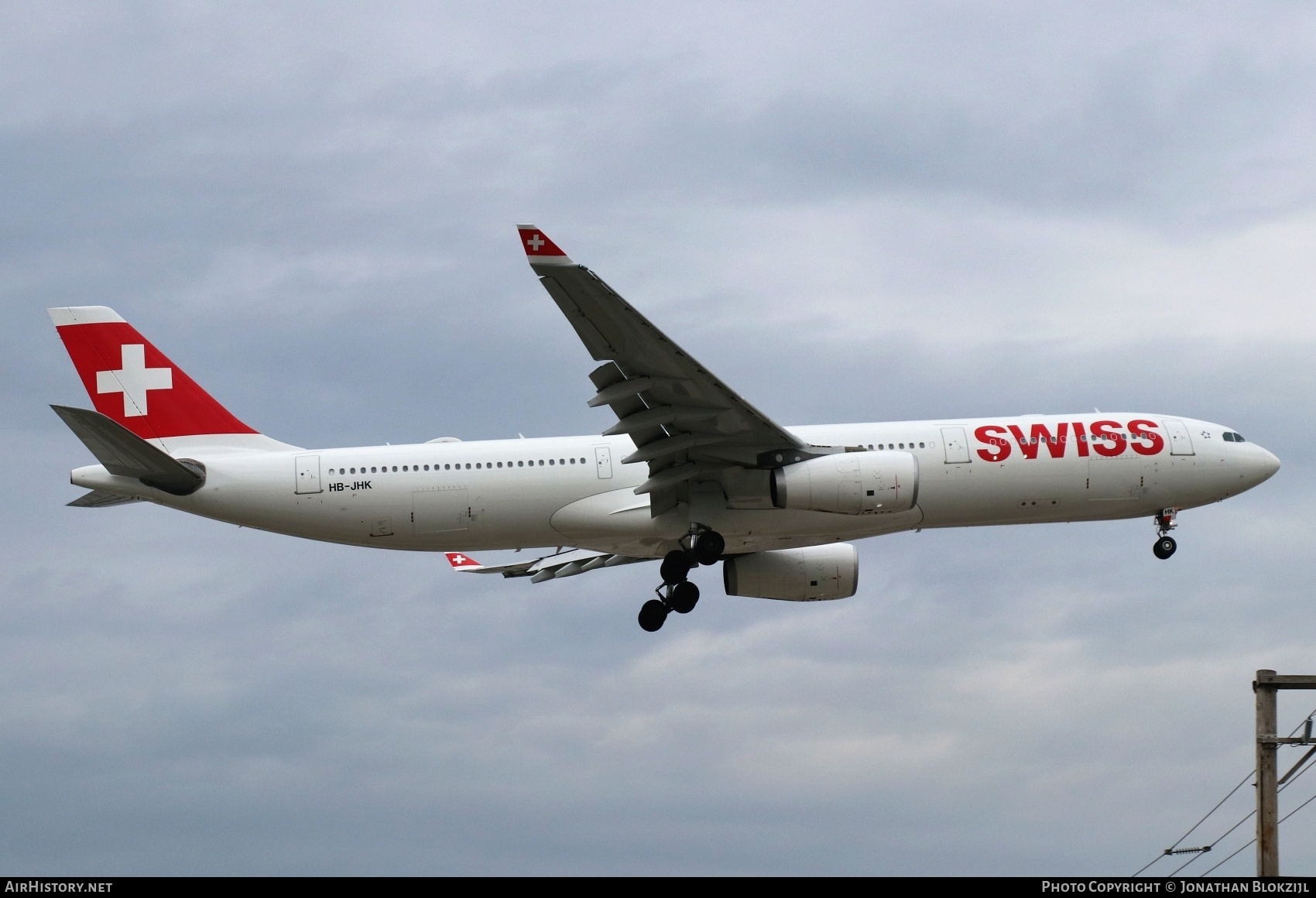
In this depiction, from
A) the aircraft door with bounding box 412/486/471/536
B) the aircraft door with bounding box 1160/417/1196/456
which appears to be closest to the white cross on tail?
the aircraft door with bounding box 412/486/471/536

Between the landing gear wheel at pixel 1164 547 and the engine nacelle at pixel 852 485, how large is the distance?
340 inches

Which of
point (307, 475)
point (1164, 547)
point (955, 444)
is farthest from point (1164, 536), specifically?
point (307, 475)

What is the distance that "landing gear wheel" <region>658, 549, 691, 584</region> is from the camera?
4028 centimetres

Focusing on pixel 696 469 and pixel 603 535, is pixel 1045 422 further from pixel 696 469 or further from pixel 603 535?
pixel 603 535

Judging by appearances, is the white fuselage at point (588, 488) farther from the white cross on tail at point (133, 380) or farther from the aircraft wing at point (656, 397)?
the white cross on tail at point (133, 380)

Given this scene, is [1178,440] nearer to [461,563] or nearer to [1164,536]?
[1164,536]

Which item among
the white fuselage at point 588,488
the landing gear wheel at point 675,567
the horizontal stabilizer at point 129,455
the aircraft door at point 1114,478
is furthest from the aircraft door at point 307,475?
the aircraft door at point 1114,478

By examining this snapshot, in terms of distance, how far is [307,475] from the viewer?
38500 mm

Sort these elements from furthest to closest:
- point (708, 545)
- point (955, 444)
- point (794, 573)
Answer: point (794, 573) < point (708, 545) < point (955, 444)

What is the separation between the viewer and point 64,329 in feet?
135

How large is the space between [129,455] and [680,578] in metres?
14.3

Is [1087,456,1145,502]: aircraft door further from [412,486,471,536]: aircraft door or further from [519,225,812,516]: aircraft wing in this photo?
[412,486,471,536]: aircraft door

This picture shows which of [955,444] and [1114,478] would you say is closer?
[955,444]

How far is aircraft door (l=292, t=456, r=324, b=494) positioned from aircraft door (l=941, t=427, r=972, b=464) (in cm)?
1585
